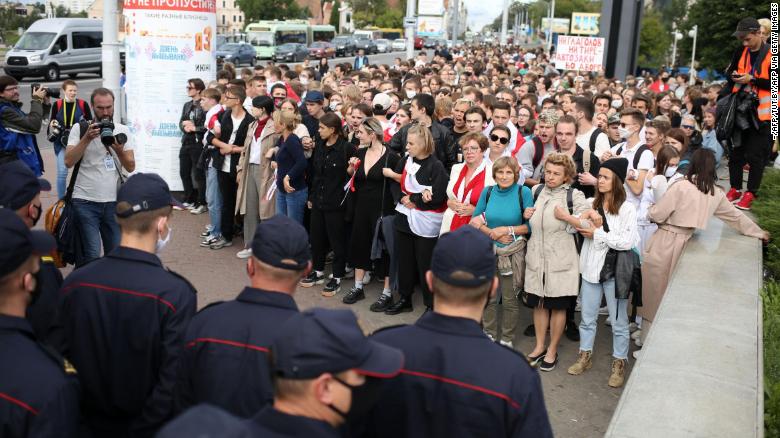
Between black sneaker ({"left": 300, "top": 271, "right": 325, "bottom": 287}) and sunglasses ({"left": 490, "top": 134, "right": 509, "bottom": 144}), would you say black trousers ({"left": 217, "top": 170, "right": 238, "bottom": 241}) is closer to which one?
black sneaker ({"left": 300, "top": 271, "right": 325, "bottom": 287})

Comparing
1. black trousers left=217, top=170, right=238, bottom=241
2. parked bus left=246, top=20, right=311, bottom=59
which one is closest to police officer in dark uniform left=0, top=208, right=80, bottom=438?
black trousers left=217, top=170, right=238, bottom=241

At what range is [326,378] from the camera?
6.91 feet

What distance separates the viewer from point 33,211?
14.3 feet

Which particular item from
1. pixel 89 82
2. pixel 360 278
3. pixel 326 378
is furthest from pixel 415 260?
pixel 89 82

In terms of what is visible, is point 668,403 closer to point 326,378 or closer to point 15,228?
point 326,378

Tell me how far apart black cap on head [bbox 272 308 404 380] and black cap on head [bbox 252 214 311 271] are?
0.83 m

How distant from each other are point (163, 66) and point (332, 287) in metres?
4.88

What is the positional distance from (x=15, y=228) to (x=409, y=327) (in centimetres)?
165

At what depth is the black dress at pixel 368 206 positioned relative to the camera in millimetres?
7789

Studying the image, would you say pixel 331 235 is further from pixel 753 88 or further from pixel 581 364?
pixel 753 88

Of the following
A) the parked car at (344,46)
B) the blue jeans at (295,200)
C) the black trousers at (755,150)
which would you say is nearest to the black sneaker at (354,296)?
the blue jeans at (295,200)

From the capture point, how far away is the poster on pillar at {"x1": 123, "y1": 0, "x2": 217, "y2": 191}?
35.7ft

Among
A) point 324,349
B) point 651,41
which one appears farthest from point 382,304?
point 651,41

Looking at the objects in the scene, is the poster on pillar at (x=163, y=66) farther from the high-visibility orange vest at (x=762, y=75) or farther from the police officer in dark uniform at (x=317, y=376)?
the police officer in dark uniform at (x=317, y=376)
